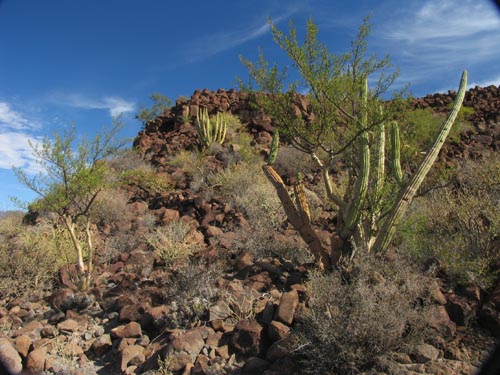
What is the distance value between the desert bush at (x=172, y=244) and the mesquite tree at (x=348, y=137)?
7.60 ft

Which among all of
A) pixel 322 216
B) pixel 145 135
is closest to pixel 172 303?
pixel 322 216

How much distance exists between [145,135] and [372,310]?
20357 millimetres

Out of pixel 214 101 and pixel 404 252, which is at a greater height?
pixel 214 101

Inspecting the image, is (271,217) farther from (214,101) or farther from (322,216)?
(214,101)

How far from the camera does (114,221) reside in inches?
439

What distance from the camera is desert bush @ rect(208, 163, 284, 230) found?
9.68 meters

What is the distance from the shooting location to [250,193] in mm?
11141

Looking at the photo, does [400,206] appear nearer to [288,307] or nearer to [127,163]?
[288,307]

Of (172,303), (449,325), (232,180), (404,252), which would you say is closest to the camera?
(449,325)

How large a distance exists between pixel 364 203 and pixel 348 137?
1.23m

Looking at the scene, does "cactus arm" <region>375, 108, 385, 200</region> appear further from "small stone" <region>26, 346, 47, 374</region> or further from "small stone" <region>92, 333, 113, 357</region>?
"small stone" <region>26, 346, 47, 374</region>

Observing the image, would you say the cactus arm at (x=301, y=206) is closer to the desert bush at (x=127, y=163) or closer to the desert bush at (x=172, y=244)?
the desert bush at (x=172, y=244)

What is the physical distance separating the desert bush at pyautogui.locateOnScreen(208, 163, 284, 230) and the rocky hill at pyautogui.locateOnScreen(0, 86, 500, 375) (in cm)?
32

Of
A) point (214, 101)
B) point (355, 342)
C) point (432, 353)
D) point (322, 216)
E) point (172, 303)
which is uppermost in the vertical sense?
point (214, 101)
